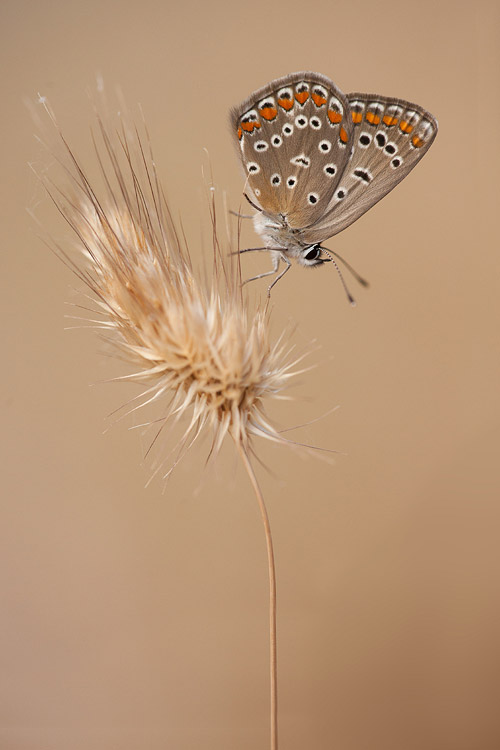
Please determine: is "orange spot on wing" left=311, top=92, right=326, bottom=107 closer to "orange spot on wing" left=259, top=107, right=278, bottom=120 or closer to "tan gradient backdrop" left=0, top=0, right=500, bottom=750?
"orange spot on wing" left=259, top=107, right=278, bottom=120

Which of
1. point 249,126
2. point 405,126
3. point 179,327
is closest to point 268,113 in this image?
point 249,126

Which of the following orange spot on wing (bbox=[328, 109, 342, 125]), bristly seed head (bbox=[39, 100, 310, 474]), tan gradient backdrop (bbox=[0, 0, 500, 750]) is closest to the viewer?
bristly seed head (bbox=[39, 100, 310, 474])

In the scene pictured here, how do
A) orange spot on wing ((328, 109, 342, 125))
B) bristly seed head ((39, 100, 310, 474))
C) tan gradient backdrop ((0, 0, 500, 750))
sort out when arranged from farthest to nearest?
tan gradient backdrop ((0, 0, 500, 750)) → orange spot on wing ((328, 109, 342, 125)) → bristly seed head ((39, 100, 310, 474))

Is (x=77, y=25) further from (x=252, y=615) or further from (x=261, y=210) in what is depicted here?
(x=252, y=615)

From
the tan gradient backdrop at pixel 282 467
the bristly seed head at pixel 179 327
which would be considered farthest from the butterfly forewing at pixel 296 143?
the tan gradient backdrop at pixel 282 467

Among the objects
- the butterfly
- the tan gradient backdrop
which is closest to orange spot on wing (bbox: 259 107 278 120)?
the butterfly

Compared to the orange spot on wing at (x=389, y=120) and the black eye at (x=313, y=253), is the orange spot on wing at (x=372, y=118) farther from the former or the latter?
the black eye at (x=313, y=253)
